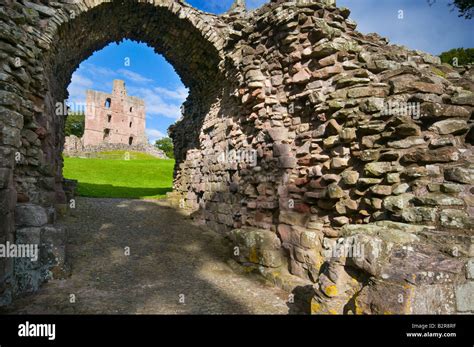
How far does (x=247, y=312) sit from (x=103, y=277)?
305 centimetres

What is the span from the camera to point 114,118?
173 ft

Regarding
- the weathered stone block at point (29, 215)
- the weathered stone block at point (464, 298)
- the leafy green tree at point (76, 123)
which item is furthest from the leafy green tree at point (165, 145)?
the weathered stone block at point (464, 298)

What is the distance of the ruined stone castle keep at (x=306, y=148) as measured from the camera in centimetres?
370

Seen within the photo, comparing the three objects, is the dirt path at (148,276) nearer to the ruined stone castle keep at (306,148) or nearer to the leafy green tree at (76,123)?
the ruined stone castle keep at (306,148)

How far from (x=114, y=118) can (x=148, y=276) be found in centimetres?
5268

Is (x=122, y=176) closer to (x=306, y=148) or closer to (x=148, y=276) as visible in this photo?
(x=148, y=276)

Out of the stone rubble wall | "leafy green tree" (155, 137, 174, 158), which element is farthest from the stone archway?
"leafy green tree" (155, 137, 174, 158)

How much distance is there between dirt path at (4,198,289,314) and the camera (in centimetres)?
475

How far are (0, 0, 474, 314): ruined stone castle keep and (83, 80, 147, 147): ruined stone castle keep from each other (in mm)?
46229

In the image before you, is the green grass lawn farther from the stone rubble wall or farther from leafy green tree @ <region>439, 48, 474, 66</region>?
leafy green tree @ <region>439, 48, 474, 66</region>

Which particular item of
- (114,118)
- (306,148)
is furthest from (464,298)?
(114,118)

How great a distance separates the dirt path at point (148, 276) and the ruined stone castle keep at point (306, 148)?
557 mm
